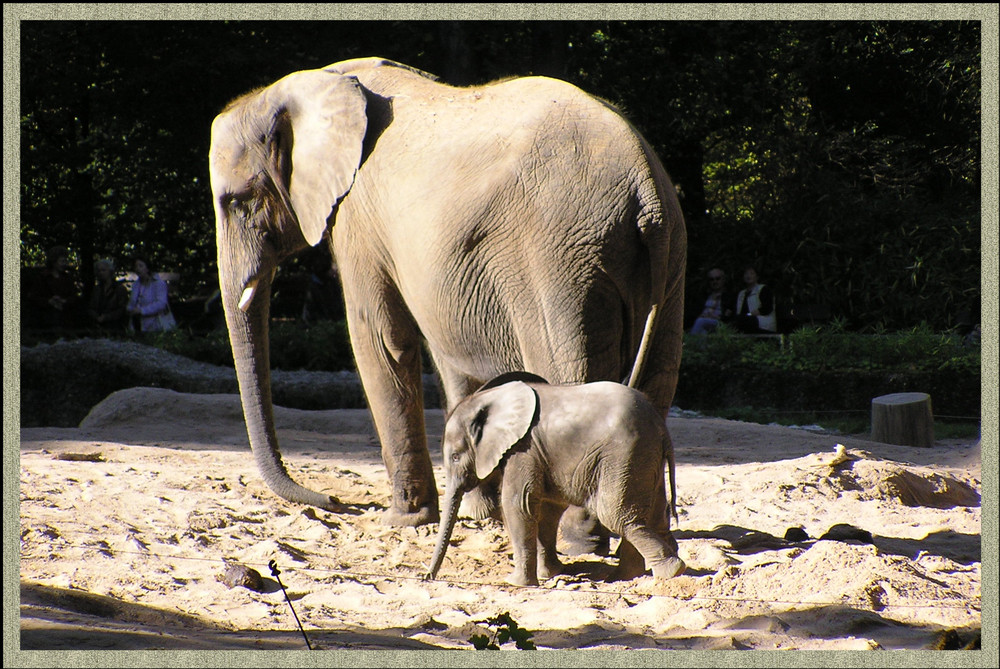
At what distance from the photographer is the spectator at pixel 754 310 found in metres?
11.7

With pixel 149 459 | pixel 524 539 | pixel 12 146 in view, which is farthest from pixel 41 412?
pixel 524 539

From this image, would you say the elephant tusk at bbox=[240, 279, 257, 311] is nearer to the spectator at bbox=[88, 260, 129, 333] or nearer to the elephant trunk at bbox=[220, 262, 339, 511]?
the elephant trunk at bbox=[220, 262, 339, 511]

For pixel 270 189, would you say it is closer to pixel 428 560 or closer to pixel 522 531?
pixel 428 560

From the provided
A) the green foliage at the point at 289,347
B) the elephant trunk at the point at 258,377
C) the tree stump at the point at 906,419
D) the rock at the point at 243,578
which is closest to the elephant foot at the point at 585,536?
the rock at the point at 243,578

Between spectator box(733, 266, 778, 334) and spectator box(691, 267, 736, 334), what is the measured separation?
165mm

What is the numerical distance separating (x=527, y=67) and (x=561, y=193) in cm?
915

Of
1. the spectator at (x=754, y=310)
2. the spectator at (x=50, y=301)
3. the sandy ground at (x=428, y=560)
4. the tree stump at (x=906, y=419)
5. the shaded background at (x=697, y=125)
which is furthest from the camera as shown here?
the shaded background at (x=697, y=125)

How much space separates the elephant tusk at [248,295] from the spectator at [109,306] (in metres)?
6.69

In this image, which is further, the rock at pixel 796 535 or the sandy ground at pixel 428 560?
the rock at pixel 796 535

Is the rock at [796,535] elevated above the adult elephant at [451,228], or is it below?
below

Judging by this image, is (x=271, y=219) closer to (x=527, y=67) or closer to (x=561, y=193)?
(x=561, y=193)

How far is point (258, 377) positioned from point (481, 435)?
83.8 inches

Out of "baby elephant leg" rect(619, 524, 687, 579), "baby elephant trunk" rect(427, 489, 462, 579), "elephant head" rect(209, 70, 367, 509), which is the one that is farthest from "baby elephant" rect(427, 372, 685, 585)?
"elephant head" rect(209, 70, 367, 509)

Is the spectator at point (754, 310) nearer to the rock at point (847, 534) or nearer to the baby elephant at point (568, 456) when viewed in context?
the rock at point (847, 534)
